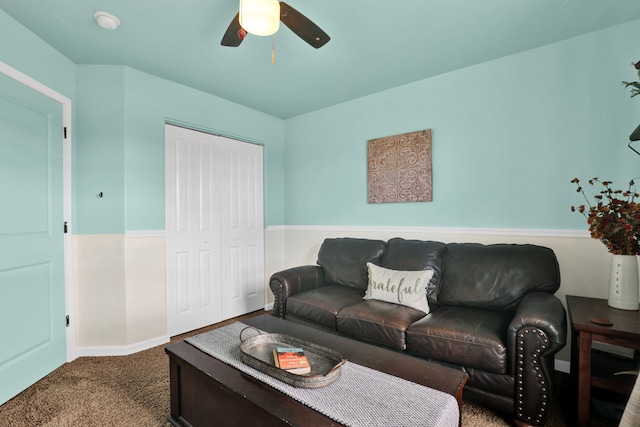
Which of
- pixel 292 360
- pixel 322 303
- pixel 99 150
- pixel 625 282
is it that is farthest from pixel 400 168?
pixel 99 150

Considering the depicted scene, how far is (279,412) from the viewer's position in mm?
1049

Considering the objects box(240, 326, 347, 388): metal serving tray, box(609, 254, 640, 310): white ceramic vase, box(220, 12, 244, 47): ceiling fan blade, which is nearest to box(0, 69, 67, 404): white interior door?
box(220, 12, 244, 47): ceiling fan blade

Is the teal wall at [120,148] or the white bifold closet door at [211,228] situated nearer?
the teal wall at [120,148]

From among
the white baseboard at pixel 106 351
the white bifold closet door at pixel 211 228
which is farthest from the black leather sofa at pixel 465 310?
the white baseboard at pixel 106 351

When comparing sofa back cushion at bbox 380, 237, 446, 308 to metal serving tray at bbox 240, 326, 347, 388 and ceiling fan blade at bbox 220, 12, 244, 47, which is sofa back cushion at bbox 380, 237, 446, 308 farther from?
ceiling fan blade at bbox 220, 12, 244, 47

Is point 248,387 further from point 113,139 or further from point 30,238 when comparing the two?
point 113,139

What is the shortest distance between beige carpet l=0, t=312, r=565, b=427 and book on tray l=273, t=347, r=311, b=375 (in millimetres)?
920

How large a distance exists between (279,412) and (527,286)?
1.87 metres

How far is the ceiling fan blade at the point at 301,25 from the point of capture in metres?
1.56

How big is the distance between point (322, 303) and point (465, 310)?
3.46 feet

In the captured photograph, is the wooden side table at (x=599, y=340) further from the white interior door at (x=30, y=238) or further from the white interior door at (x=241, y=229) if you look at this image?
the white interior door at (x=30, y=238)

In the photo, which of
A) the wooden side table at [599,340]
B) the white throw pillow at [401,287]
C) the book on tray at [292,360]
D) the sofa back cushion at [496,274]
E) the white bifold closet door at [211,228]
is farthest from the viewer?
the white bifold closet door at [211,228]

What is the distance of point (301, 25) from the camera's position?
5.46 feet

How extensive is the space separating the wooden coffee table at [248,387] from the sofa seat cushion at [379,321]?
1.46ft
